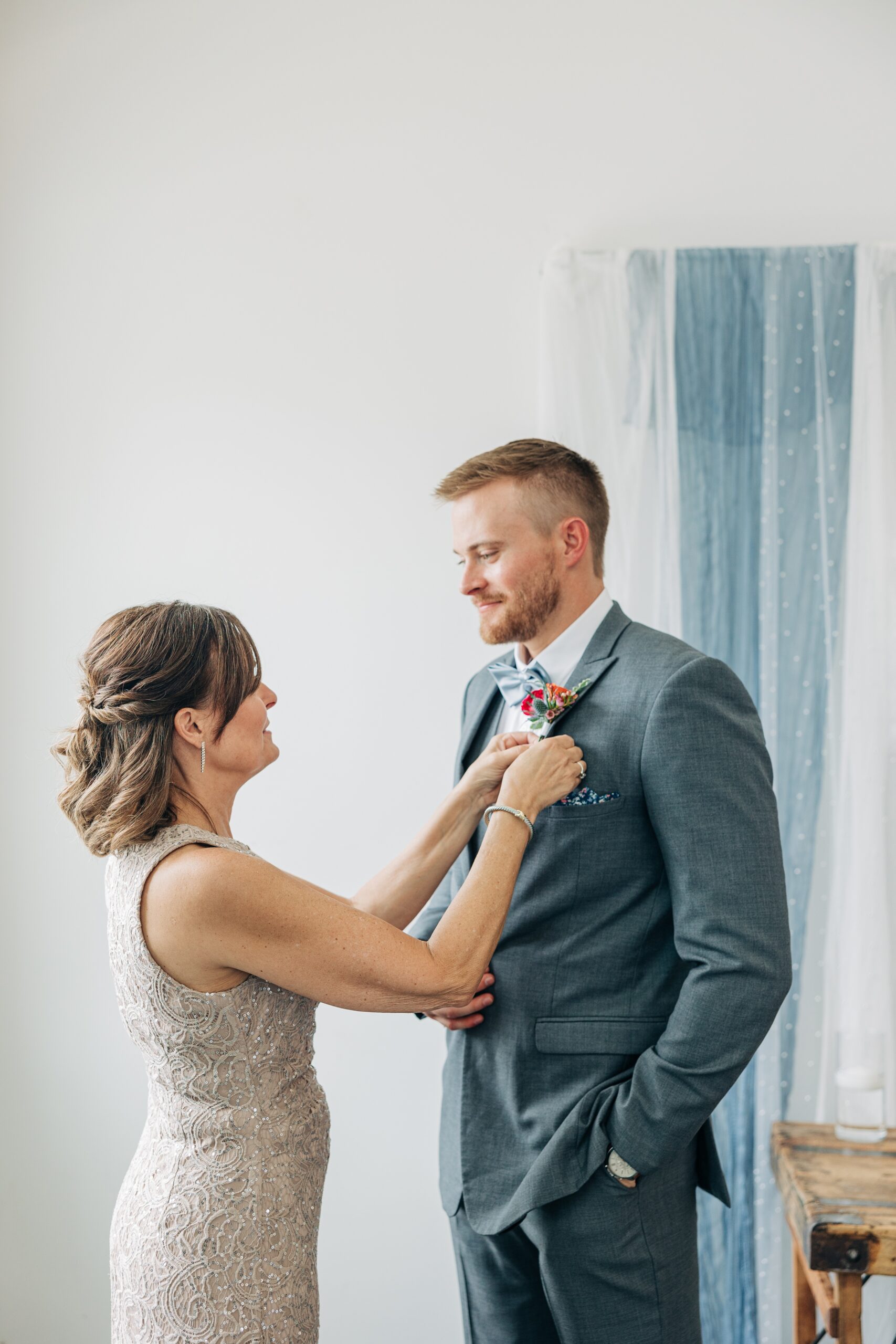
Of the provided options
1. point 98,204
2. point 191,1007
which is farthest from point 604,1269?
point 98,204

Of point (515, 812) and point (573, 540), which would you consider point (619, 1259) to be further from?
point (573, 540)

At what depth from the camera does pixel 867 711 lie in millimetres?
2326

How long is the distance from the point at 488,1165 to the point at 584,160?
7.04ft

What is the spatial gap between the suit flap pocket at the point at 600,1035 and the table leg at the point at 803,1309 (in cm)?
94

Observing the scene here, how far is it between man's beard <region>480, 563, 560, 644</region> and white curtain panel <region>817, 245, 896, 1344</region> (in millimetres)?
921

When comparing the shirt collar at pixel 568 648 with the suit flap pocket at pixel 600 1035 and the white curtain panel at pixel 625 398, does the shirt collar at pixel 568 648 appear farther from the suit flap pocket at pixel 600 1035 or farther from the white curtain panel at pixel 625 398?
the white curtain panel at pixel 625 398

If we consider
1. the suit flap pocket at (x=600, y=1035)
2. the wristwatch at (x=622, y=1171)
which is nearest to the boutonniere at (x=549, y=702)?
the suit flap pocket at (x=600, y=1035)

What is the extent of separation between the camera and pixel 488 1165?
1622mm

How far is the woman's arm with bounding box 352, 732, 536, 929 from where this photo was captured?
1.77 meters

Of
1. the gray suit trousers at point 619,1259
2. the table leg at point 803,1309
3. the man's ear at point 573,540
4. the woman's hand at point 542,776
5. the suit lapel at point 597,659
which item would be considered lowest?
the table leg at point 803,1309

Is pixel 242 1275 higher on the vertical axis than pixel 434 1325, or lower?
higher

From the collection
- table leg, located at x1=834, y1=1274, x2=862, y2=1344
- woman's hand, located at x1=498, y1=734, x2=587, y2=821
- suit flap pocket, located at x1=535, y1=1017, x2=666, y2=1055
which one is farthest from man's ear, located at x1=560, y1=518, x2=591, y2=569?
table leg, located at x1=834, y1=1274, x2=862, y2=1344

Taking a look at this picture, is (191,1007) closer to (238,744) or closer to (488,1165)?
(238,744)

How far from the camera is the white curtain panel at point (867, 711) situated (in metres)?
2.30
